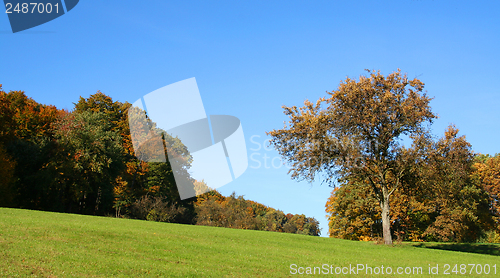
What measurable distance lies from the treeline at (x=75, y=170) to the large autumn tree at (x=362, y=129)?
2731 cm

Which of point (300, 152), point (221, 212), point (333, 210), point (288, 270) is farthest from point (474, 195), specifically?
point (288, 270)

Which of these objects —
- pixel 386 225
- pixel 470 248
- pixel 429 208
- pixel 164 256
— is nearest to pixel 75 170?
pixel 164 256

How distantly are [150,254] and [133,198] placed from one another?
1571 inches

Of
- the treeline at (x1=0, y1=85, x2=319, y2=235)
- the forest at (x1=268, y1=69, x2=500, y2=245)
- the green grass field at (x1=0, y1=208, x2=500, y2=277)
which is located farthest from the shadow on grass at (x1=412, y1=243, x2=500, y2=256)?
the treeline at (x1=0, y1=85, x2=319, y2=235)

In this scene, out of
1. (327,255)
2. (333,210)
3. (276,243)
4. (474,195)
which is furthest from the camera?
(333,210)

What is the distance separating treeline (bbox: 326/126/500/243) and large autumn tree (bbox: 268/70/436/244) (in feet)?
12.1

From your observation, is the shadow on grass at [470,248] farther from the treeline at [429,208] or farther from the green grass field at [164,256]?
the green grass field at [164,256]

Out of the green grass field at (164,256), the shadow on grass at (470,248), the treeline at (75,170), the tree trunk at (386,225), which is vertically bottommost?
the shadow on grass at (470,248)

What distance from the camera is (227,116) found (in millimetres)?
39750

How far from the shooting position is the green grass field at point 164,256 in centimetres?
1302

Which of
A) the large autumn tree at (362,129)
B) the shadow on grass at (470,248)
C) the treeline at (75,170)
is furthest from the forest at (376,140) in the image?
the treeline at (75,170)

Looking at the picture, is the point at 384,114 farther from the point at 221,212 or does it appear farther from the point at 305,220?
the point at 305,220

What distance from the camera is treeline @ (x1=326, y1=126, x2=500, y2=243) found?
122ft

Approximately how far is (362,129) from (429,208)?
28.3 meters
